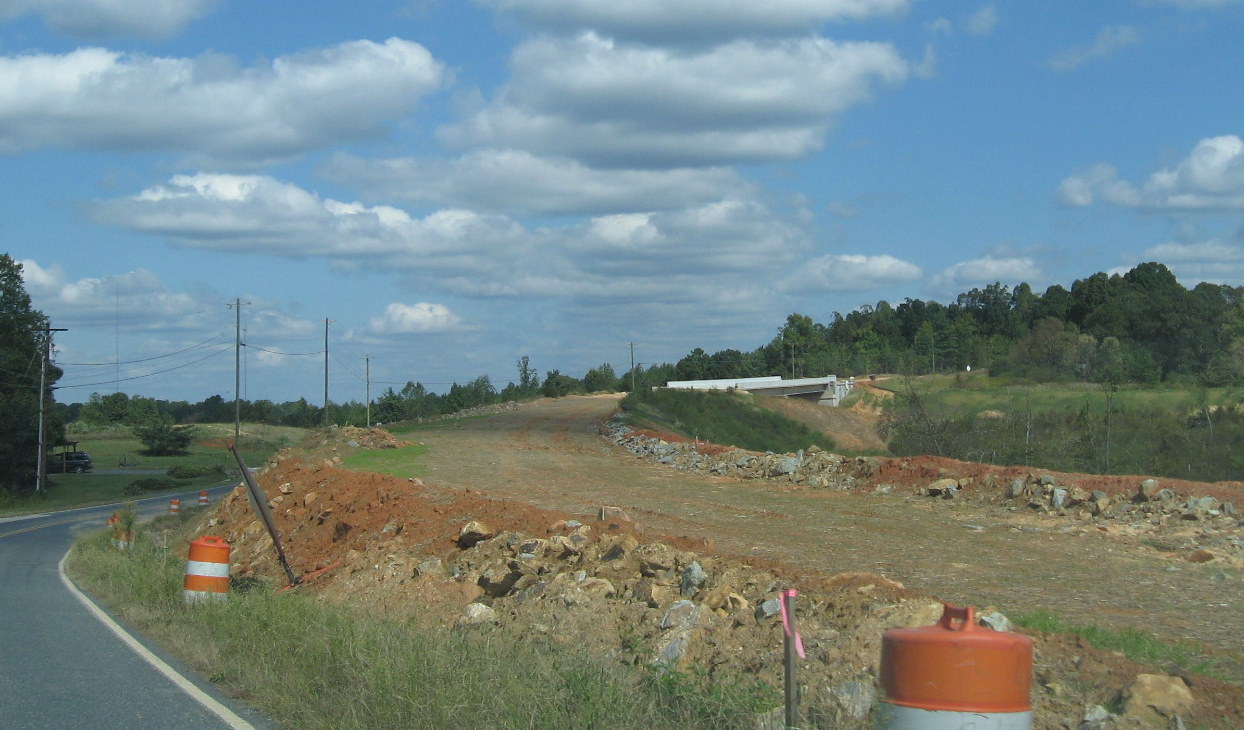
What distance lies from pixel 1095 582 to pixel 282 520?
1544cm

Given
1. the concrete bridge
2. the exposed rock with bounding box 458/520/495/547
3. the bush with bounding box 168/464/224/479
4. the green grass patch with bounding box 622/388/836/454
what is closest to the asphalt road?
the exposed rock with bounding box 458/520/495/547

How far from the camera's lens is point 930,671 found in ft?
14.9

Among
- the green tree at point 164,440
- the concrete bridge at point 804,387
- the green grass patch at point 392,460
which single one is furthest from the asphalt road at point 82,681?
the green tree at point 164,440

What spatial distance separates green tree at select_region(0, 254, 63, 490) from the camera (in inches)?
2655

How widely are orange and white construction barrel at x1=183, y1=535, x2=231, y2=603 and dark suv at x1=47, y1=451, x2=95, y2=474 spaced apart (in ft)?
235

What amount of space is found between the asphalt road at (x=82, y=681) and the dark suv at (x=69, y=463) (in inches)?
2689

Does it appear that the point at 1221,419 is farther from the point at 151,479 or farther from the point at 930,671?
the point at 151,479

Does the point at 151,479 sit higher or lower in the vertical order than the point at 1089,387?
lower

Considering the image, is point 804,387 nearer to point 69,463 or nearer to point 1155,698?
point 69,463

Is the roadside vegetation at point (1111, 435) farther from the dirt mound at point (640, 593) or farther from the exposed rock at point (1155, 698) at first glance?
the exposed rock at point (1155, 698)

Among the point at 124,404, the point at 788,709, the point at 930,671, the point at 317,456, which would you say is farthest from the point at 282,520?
the point at 124,404

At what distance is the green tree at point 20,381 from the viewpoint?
67438 millimetres

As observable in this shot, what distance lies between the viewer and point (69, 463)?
269ft

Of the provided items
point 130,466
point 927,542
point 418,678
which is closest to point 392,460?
point 927,542
